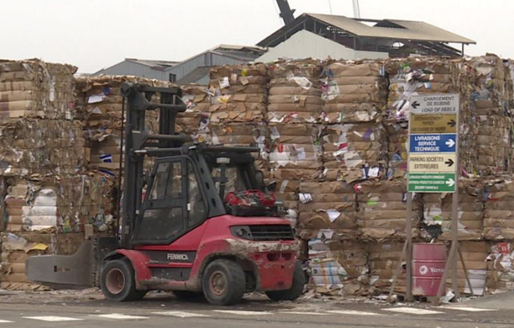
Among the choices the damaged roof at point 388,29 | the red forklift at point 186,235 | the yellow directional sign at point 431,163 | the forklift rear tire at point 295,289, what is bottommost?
the forklift rear tire at point 295,289

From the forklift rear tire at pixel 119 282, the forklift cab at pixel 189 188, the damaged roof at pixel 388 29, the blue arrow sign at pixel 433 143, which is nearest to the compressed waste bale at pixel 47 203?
the forklift rear tire at pixel 119 282

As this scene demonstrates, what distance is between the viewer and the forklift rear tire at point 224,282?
14430 mm

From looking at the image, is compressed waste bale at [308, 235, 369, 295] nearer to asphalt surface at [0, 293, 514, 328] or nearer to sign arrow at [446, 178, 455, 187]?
asphalt surface at [0, 293, 514, 328]

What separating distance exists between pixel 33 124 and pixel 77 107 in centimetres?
132

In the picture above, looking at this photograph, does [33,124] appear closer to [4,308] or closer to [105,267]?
[105,267]

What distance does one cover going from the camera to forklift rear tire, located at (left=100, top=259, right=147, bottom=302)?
15555mm

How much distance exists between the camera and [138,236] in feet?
52.1

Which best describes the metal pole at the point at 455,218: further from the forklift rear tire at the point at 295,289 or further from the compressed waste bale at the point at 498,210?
the forklift rear tire at the point at 295,289

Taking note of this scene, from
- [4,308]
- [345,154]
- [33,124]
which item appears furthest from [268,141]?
[4,308]

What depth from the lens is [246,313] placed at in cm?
1359

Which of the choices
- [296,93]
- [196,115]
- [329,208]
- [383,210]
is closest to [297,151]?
[296,93]

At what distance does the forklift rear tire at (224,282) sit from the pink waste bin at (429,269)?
274 centimetres

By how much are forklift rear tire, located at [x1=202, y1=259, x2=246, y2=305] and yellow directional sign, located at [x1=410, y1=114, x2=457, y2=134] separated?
11.5ft

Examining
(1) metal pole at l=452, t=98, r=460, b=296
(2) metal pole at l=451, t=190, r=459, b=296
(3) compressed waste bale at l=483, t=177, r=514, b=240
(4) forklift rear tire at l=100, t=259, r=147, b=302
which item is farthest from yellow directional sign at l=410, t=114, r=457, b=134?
(4) forklift rear tire at l=100, t=259, r=147, b=302
